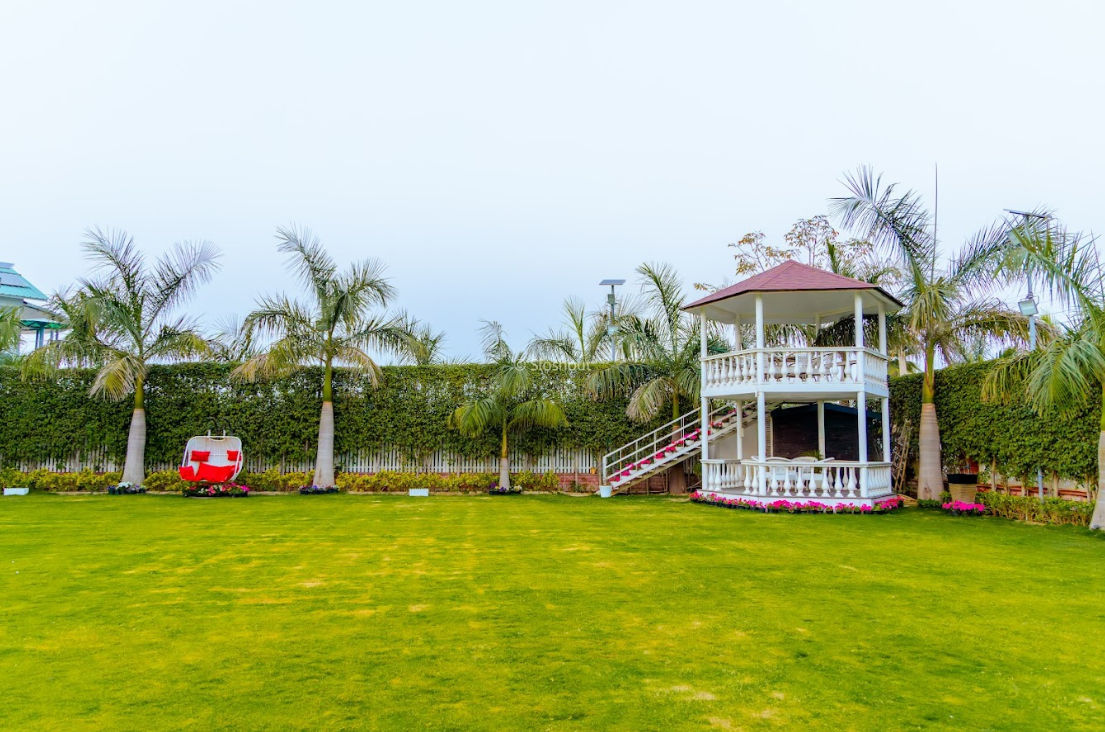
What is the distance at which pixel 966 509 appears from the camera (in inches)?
478

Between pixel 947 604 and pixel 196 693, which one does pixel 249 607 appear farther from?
pixel 947 604

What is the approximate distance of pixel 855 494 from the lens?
1265 centimetres

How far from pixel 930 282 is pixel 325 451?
14.0 metres

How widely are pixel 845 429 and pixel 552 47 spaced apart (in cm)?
1061

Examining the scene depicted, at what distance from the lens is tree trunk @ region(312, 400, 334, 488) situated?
1670 centimetres

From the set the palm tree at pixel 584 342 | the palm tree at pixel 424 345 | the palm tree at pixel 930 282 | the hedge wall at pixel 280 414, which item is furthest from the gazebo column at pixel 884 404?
the palm tree at pixel 424 345

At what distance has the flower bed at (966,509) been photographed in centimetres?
1211

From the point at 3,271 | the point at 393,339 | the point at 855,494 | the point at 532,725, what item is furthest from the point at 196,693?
the point at 3,271

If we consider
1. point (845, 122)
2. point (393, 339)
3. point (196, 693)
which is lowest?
point (196, 693)

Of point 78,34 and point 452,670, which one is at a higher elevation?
point 78,34

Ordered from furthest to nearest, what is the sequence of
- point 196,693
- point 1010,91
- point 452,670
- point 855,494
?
point 1010,91 < point 855,494 < point 452,670 < point 196,693

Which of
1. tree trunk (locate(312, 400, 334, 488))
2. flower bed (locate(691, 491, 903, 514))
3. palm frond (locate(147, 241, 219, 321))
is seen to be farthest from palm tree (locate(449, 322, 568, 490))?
palm frond (locate(147, 241, 219, 321))

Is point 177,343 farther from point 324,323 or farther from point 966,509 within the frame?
point 966,509

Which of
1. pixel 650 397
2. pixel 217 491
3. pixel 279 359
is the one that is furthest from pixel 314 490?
pixel 650 397
